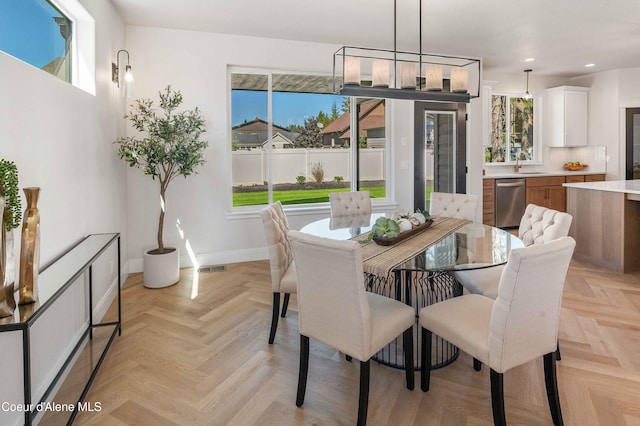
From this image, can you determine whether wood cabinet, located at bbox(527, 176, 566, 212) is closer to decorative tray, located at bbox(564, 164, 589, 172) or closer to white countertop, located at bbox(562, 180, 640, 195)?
decorative tray, located at bbox(564, 164, 589, 172)

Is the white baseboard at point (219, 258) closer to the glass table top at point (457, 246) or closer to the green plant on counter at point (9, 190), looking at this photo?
the glass table top at point (457, 246)

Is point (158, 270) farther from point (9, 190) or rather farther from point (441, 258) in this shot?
point (441, 258)

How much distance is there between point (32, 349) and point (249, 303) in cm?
172

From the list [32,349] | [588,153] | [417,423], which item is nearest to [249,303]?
[32,349]

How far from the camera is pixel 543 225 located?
2660 millimetres

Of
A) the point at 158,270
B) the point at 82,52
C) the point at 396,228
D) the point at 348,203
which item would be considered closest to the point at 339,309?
the point at 396,228

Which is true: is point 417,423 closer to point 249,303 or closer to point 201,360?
point 201,360

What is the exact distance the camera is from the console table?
133 cm

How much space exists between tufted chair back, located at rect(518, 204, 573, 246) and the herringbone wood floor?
746 mm

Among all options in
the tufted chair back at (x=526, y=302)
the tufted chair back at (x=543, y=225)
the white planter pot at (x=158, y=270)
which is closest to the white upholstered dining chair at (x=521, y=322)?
the tufted chair back at (x=526, y=302)

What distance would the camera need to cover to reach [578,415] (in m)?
1.93

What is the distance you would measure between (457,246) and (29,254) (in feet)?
7.22

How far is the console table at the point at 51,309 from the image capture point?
1329 millimetres

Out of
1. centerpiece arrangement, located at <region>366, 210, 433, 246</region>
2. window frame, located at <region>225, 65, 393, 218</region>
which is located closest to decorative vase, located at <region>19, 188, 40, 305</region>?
centerpiece arrangement, located at <region>366, 210, 433, 246</region>
